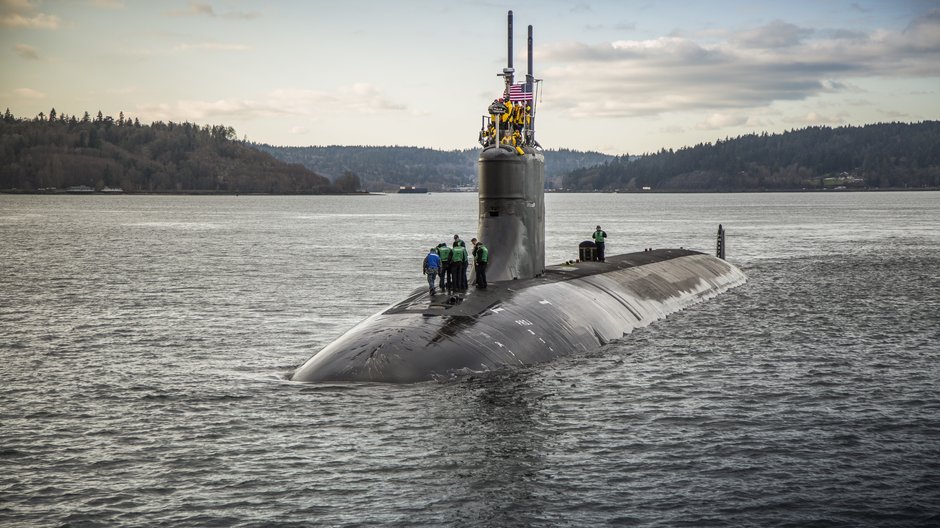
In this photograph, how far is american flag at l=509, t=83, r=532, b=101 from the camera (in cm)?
3178

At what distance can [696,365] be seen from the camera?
28219 millimetres

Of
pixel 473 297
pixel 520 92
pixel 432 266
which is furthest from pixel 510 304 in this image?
pixel 520 92

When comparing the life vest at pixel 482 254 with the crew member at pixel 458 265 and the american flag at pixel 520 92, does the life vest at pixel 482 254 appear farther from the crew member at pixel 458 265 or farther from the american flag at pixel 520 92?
the american flag at pixel 520 92

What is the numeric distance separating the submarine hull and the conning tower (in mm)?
896

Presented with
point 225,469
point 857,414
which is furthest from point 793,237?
point 225,469

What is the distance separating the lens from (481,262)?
2919 centimetres

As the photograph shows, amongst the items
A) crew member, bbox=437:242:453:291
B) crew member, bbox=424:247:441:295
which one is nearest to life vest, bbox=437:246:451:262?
crew member, bbox=437:242:453:291

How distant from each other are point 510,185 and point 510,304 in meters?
4.70

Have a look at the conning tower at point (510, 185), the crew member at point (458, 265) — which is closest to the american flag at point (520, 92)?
the conning tower at point (510, 185)

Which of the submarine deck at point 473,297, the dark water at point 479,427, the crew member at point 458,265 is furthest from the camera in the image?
the crew member at point 458,265

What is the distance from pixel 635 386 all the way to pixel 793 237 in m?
80.5

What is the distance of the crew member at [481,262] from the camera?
95.1 ft

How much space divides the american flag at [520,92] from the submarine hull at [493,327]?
5.62 metres

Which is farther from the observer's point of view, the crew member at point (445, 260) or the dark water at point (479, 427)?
the crew member at point (445, 260)
